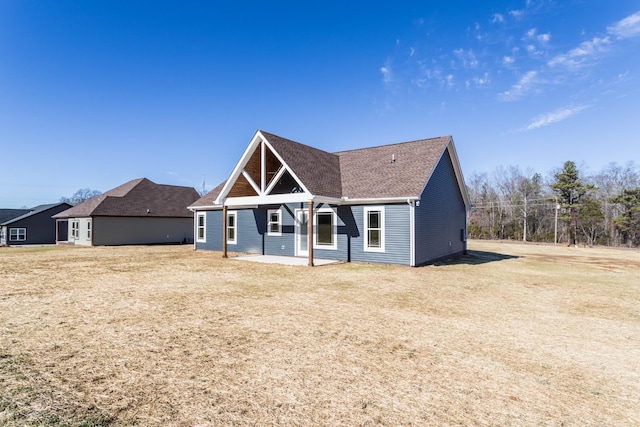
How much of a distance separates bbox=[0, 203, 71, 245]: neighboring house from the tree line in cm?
5047

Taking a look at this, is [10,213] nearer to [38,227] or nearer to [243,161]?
[38,227]

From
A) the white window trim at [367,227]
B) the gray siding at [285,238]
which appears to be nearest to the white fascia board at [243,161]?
the gray siding at [285,238]

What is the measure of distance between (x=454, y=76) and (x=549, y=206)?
31071mm

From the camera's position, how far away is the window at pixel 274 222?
1755cm

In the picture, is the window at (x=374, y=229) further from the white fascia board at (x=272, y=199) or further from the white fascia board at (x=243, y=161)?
the white fascia board at (x=243, y=161)

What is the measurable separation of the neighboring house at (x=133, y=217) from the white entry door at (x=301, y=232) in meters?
18.1

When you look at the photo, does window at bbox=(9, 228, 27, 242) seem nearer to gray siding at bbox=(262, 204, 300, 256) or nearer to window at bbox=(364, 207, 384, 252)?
gray siding at bbox=(262, 204, 300, 256)

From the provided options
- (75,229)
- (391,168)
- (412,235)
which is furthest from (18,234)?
(412,235)

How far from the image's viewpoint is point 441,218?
16578mm

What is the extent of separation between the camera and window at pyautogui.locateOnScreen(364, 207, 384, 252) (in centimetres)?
1428

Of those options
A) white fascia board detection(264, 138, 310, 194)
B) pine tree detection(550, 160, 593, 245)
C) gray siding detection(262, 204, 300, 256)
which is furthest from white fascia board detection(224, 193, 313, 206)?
pine tree detection(550, 160, 593, 245)

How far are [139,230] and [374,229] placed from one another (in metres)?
23.2

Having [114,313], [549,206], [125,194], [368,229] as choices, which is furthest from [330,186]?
[549,206]

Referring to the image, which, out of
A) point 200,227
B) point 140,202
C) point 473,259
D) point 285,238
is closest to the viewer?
point 285,238
